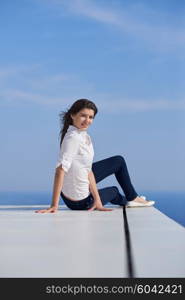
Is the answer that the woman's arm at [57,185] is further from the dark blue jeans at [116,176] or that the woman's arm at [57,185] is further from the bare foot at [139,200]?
the bare foot at [139,200]

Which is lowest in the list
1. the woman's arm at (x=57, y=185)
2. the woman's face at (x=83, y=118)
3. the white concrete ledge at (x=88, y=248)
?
the white concrete ledge at (x=88, y=248)

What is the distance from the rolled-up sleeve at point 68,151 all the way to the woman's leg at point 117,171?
448 millimetres

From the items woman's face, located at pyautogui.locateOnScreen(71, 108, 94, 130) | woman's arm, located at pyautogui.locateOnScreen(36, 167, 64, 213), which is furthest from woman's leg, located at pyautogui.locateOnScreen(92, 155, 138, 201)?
woman's arm, located at pyautogui.locateOnScreen(36, 167, 64, 213)

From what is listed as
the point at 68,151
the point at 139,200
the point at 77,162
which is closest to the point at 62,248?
the point at 68,151

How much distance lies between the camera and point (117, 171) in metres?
4.15

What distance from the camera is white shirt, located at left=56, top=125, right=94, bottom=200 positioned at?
12.1 ft

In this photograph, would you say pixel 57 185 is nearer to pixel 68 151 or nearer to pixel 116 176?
pixel 68 151

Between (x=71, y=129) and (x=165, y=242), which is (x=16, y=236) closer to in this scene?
(x=165, y=242)

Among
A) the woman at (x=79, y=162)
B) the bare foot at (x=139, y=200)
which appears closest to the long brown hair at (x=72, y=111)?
the woman at (x=79, y=162)

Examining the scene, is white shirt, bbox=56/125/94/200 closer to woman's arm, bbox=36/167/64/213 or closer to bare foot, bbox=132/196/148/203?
woman's arm, bbox=36/167/64/213

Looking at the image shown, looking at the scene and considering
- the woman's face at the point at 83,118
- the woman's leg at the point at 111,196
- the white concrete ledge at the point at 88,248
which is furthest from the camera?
the woman's leg at the point at 111,196

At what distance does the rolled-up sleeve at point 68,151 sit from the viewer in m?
3.59

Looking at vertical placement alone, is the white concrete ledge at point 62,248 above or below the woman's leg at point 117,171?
below

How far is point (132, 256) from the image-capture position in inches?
68.0
